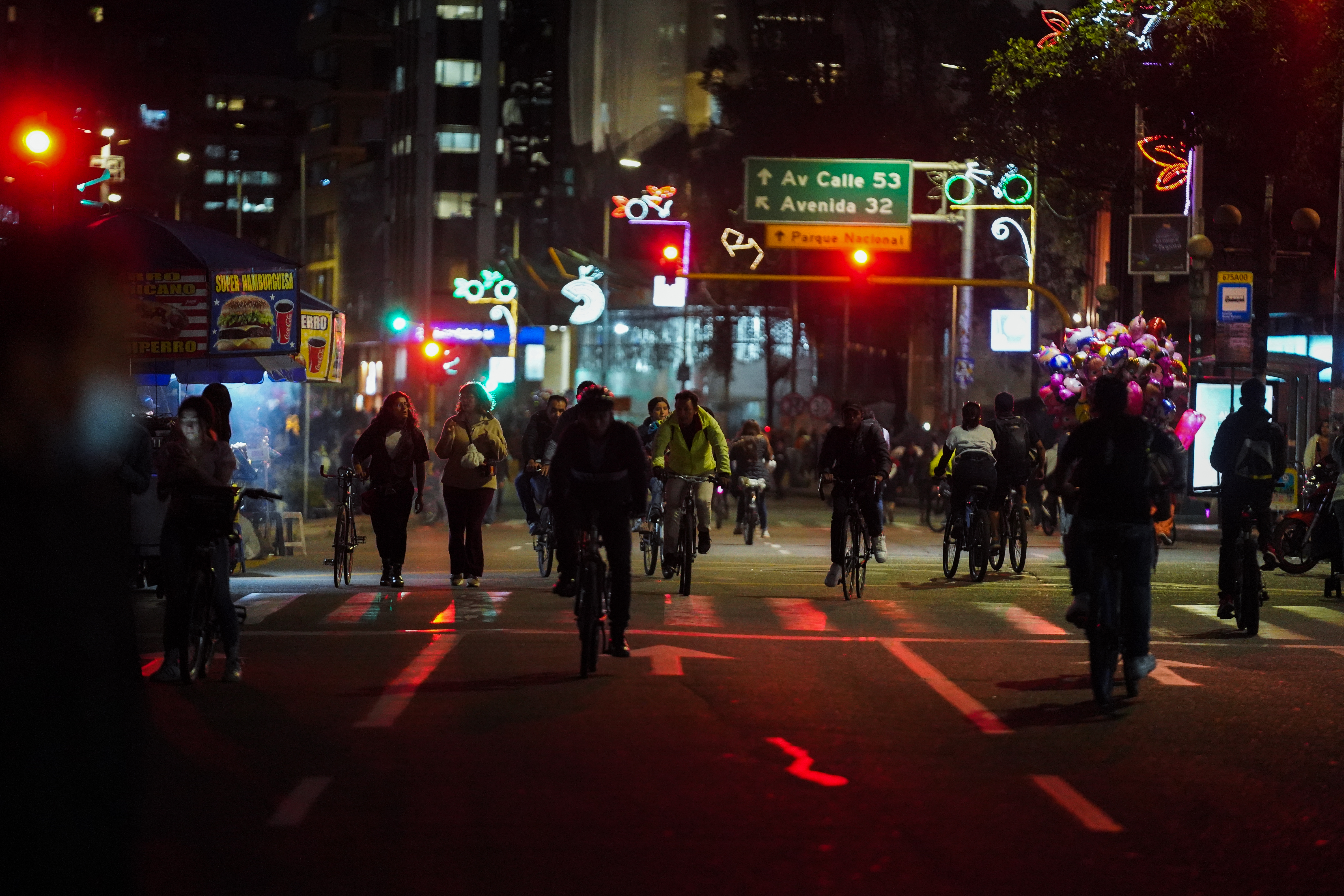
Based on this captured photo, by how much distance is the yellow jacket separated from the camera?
17.2 meters

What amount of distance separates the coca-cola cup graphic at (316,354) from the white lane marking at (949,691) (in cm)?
1281

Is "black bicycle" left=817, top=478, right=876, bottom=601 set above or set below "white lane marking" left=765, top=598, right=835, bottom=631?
above

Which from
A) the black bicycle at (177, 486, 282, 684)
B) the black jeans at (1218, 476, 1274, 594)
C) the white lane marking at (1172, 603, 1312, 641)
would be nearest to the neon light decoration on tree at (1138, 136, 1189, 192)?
the white lane marking at (1172, 603, 1312, 641)

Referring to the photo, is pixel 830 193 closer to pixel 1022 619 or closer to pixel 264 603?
pixel 1022 619

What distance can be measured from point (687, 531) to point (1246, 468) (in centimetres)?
502

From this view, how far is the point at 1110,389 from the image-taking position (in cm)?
1048

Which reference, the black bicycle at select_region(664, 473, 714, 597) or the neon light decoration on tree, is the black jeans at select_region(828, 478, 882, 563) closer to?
the black bicycle at select_region(664, 473, 714, 597)

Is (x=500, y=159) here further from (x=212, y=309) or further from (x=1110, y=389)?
(x=1110, y=389)

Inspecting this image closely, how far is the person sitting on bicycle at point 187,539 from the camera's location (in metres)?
10.4

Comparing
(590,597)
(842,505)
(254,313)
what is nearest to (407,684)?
(590,597)

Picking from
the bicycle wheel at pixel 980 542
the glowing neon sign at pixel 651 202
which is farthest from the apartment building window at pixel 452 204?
the bicycle wheel at pixel 980 542

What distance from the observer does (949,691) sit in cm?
1070

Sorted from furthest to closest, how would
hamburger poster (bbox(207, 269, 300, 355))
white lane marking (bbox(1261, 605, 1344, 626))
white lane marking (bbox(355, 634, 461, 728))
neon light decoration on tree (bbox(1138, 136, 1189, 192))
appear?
neon light decoration on tree (bbox(1138, 136, 1189, 192)), hamburger poster (bbox(207, 269, 300, 355)), white lane marking (bbox(1261, 605, 1344, 626)), white lane marking (bbox(355, 634, 461, 728))

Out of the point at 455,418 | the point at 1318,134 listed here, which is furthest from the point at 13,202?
the point at 1318,134
